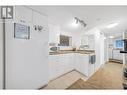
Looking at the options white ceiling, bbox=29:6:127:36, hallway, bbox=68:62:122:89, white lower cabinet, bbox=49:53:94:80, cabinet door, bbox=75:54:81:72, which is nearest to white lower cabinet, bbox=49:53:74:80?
white lower cabinet, bbox=49:53:94:80

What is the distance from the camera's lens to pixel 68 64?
4.18 meters

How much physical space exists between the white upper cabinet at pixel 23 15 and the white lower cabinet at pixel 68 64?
51.8 inches

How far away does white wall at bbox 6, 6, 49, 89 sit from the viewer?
77.4 inches

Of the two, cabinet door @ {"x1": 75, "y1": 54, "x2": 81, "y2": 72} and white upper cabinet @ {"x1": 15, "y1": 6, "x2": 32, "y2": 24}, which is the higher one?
white upper cabinet @ {"x1": 15, "y1": 6, "x2": 32, "y2": 24}

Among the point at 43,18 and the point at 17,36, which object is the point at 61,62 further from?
the point at 17,36

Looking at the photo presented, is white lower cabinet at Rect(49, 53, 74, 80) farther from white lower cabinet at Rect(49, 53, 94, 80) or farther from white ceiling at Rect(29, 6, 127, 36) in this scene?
white ceiling at Rect(29, 6, 127, 36)

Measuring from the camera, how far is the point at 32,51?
7.86 ft

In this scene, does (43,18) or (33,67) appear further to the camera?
(43,18)

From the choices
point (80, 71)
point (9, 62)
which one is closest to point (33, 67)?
point (9, 62)

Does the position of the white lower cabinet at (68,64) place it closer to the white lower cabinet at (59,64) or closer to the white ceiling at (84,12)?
the white lower cabinet at (59,64)

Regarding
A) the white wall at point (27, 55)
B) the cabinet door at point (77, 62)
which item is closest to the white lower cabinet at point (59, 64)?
the cabinet door at point (77, 62)

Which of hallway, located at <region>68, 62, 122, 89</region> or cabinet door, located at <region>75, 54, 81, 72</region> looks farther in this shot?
cabinet door, located at <region>75, 54, 81, 72</region>

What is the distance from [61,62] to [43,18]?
168cm

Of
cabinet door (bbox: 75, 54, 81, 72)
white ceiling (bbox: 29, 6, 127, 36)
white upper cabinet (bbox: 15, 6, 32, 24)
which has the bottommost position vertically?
cabinet door (bbox: 75, 54, 81, 72)
